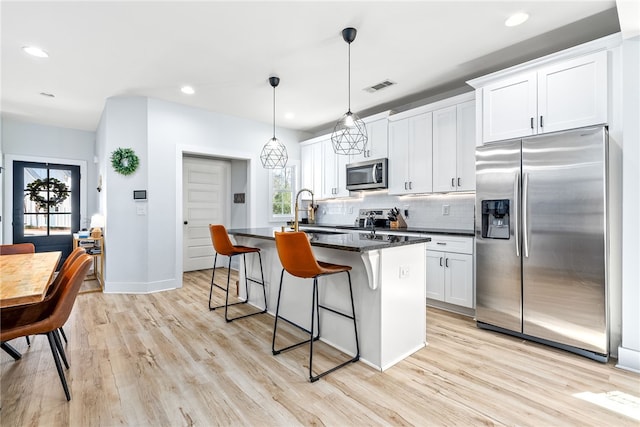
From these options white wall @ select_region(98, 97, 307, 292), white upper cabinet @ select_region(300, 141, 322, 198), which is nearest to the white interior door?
white wall @ select_region(98, 97, 307, 292)

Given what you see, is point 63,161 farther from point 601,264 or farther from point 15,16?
point 601,264

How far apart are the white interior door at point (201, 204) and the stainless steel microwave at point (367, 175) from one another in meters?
2.64

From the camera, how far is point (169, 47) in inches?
119

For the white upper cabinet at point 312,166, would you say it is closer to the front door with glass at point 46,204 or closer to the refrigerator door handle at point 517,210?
the refrigerator door handle at point 517,210

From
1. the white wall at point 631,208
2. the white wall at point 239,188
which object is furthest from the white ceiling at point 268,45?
the white wall at point 239,188

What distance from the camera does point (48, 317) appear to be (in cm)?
188

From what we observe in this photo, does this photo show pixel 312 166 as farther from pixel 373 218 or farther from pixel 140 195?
pixel 140 195

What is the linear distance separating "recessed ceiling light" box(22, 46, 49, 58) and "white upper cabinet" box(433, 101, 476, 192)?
427cm

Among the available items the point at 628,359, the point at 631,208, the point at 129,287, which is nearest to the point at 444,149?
the point at 631,208

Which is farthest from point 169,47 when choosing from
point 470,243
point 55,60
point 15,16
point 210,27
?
point 470,243

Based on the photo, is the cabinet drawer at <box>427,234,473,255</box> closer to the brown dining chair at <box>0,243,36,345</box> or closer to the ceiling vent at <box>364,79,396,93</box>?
the ceiling vent at <box>364,79,396,93</box>

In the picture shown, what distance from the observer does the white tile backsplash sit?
156 inches

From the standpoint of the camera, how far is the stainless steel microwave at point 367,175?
4.52 m

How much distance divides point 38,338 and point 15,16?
107 inches
